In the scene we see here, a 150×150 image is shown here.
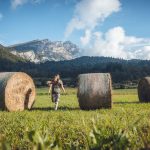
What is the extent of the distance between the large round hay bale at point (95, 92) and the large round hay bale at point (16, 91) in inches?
160

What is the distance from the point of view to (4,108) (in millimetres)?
24656

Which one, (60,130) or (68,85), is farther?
(68,85)

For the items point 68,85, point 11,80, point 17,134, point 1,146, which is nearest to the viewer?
point 1,146

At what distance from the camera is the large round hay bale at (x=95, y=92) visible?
23.3 m

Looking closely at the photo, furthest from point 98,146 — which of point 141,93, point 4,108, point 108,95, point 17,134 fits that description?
point 141,93

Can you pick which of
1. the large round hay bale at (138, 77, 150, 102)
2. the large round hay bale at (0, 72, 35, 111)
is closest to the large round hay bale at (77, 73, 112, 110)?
the large round hay bale at (0, 72, 35, 111)

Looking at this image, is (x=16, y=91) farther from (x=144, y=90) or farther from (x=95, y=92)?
(x=144, y=90)

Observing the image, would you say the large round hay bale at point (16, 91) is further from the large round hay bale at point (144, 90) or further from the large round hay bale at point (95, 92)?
the large round hay bale at point (144, 90)

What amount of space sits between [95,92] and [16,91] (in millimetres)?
5102

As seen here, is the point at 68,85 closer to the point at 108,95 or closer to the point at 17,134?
the point at 108,95

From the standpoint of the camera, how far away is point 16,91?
25.9 metres

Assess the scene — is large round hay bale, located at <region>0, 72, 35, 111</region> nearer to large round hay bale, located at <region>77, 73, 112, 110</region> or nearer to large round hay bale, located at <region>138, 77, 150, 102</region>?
large round hay bale, located at <region>77, 73, 112, 110</region>

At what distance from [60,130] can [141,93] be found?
2068 cm

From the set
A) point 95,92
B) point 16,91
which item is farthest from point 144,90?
point 16,91
